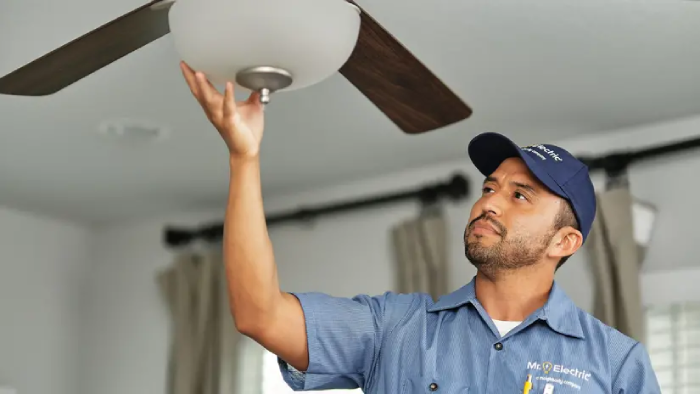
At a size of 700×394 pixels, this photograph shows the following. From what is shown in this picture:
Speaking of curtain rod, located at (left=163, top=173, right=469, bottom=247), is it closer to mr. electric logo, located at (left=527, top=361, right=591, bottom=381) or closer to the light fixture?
mr. electric logo, located at (left=527, top=361, right=591, bottom=381)

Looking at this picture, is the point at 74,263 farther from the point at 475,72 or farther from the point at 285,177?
the point at 475,72

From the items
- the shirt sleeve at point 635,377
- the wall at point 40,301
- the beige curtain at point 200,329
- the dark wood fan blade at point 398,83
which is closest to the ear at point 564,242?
the shirt sleeve at point 635,377

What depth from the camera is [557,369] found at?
1515 mm

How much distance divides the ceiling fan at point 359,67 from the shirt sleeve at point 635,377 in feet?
2.05

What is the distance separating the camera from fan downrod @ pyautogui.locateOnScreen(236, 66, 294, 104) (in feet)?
4.41

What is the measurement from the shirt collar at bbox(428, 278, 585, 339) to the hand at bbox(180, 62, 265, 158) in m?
0.51

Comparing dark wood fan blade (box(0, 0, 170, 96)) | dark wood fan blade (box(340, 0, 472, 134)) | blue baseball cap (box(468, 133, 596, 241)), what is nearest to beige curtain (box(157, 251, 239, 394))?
dark wood fan blade (box(340, 0, 472, 134))

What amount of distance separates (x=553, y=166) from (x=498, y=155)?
13 cm

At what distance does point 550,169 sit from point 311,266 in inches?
83.6

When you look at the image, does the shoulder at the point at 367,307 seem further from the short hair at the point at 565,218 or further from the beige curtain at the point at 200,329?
the beige curtain at the point at 200,329

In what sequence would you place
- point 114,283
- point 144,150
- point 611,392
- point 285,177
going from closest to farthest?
point 611,392, point 144,150, point 285,177, point 114,283

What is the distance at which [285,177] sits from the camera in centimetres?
360

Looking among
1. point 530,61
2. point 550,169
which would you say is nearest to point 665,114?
point 530,61

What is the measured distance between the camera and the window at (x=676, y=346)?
268 centimetres
